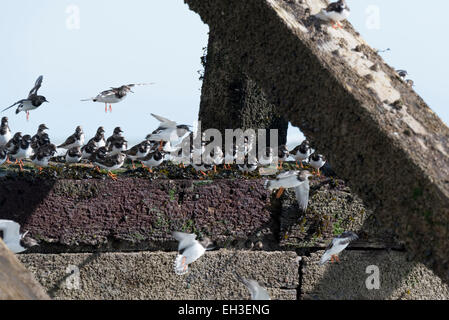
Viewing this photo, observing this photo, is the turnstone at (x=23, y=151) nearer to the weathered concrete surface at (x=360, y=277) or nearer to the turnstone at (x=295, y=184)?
the turnstone at (x=295, y=184)

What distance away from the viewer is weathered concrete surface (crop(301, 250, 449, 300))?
9.31 metres

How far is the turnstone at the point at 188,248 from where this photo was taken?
27.4ft

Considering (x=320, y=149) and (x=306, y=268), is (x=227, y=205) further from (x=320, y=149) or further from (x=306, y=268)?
(x=320, y=149)

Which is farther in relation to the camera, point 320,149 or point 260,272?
point 260,272

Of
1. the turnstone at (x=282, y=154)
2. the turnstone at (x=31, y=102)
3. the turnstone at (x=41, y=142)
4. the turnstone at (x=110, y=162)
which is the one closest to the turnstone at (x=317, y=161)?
the turnstone at (x=282, y=154)

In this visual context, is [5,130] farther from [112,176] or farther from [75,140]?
[112,176]

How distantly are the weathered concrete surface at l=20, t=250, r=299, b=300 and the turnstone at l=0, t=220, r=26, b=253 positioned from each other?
0.50m

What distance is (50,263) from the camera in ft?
29.0

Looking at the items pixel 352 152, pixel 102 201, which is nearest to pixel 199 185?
pixel 102 201

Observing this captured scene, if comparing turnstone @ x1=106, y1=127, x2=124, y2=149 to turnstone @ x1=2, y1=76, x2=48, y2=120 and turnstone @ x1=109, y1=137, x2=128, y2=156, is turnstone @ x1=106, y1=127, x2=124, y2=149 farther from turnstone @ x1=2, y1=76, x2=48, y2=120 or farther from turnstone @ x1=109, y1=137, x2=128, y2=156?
turnstone @ x1=2, y1=76, x2=48, y2=120

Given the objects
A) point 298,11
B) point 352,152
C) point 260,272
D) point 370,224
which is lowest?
point 260,272

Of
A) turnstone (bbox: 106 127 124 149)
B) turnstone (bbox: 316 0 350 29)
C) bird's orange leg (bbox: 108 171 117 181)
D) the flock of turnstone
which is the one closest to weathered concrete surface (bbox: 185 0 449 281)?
turnstone (bbox: 316 0 350 29)
